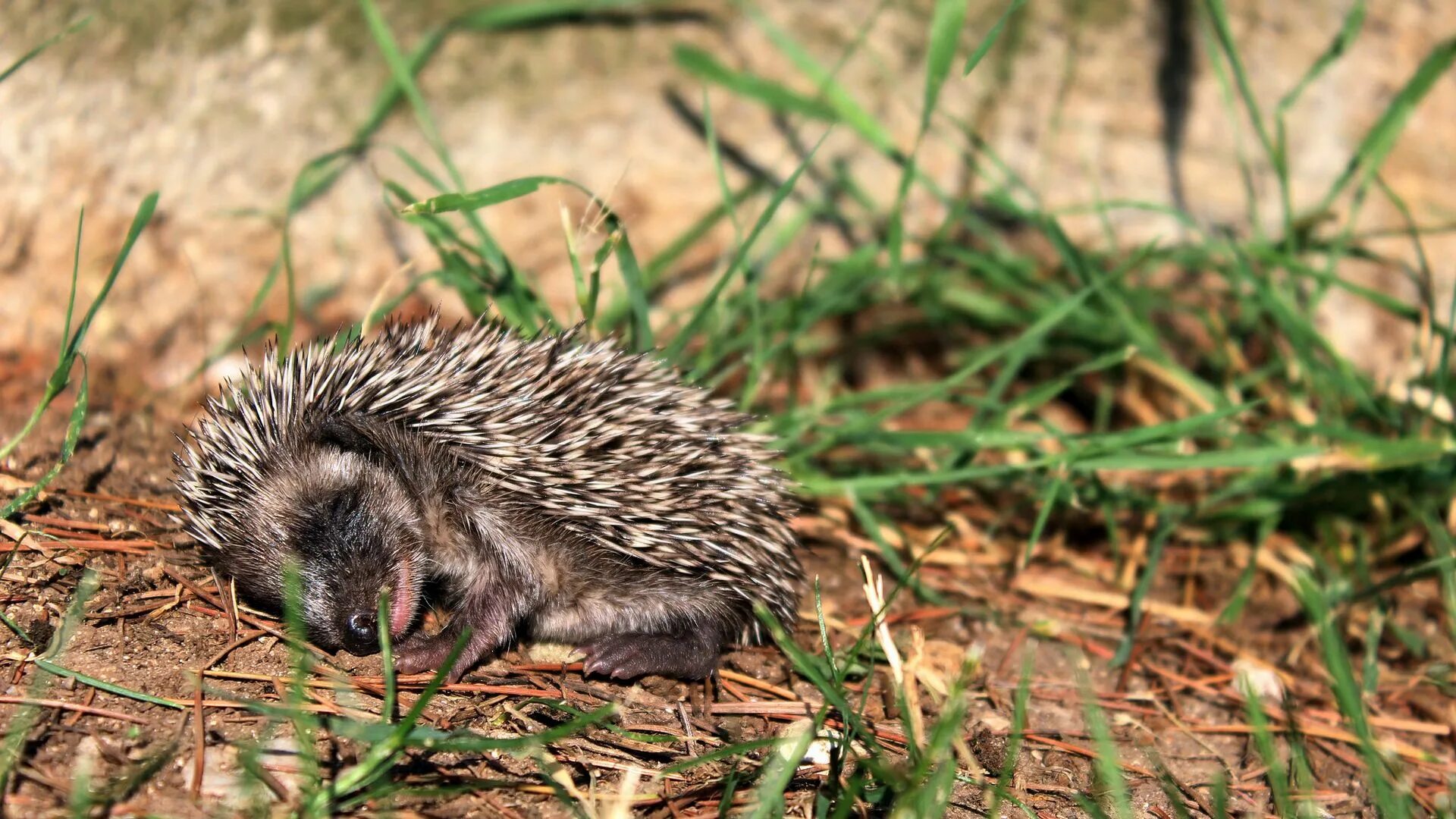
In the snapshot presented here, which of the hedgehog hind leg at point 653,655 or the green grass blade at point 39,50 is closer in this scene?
the hedgehog hind leg at point 653,655

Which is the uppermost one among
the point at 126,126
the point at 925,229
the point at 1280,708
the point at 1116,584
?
the point at 126,126

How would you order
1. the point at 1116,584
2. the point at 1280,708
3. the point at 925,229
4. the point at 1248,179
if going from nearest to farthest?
the point at 1280,708 → the point at 1116,584 → the point at 1248,179 → the point at 925,229

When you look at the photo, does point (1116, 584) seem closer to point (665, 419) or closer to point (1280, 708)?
point (1280, 708)

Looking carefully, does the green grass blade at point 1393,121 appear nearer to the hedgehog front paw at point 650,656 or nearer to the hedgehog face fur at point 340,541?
the hedgehog front paw at point 650,656

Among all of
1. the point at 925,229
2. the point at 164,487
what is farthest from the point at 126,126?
the point at 925,229

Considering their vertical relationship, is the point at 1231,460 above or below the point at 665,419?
below

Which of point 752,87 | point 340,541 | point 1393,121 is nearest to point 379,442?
point 340,541

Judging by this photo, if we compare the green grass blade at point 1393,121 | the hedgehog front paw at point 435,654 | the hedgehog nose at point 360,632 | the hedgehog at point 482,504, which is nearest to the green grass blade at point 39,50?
the hedgehog at point 482,504

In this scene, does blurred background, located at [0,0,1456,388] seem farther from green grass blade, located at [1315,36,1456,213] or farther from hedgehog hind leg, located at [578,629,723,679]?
hedgehog hind leg, located at [578,629,723,679]
